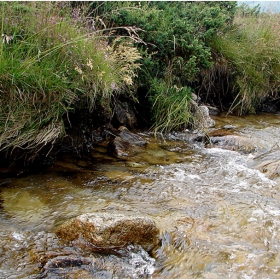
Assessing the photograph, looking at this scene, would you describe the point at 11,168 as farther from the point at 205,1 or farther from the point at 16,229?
the point at 205,1

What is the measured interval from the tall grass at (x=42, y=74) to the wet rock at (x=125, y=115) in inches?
47.2

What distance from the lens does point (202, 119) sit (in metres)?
6.52

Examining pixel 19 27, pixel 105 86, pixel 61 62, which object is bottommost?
pixel 105 86

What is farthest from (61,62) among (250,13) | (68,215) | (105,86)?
(250,13)

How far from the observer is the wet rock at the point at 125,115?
611cm

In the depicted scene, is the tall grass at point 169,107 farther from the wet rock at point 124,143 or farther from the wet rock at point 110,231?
the wet rock at point 110,231

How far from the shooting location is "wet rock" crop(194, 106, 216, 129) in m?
6.43

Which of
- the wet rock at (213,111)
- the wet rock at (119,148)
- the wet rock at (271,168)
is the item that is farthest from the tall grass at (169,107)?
the wet rock at (271,168)

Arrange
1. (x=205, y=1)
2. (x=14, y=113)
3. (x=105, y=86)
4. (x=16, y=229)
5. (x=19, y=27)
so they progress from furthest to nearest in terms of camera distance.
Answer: (x=205, y=1)
(x=105, y=86)
(x=19, y=27)
(x=14, y=113)
(x=16, y=229)

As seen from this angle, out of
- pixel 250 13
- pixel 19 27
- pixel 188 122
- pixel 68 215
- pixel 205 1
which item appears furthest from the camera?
pixel 250 13

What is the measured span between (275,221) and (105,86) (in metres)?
2.73

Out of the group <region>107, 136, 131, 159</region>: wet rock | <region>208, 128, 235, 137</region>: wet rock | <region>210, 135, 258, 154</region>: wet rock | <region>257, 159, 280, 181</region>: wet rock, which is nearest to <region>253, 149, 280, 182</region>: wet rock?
<region>257, 159, 280, 181</region>: wet rock

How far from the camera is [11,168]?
4332mm

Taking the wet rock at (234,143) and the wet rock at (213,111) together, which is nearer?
the wet rock at (234,143)
